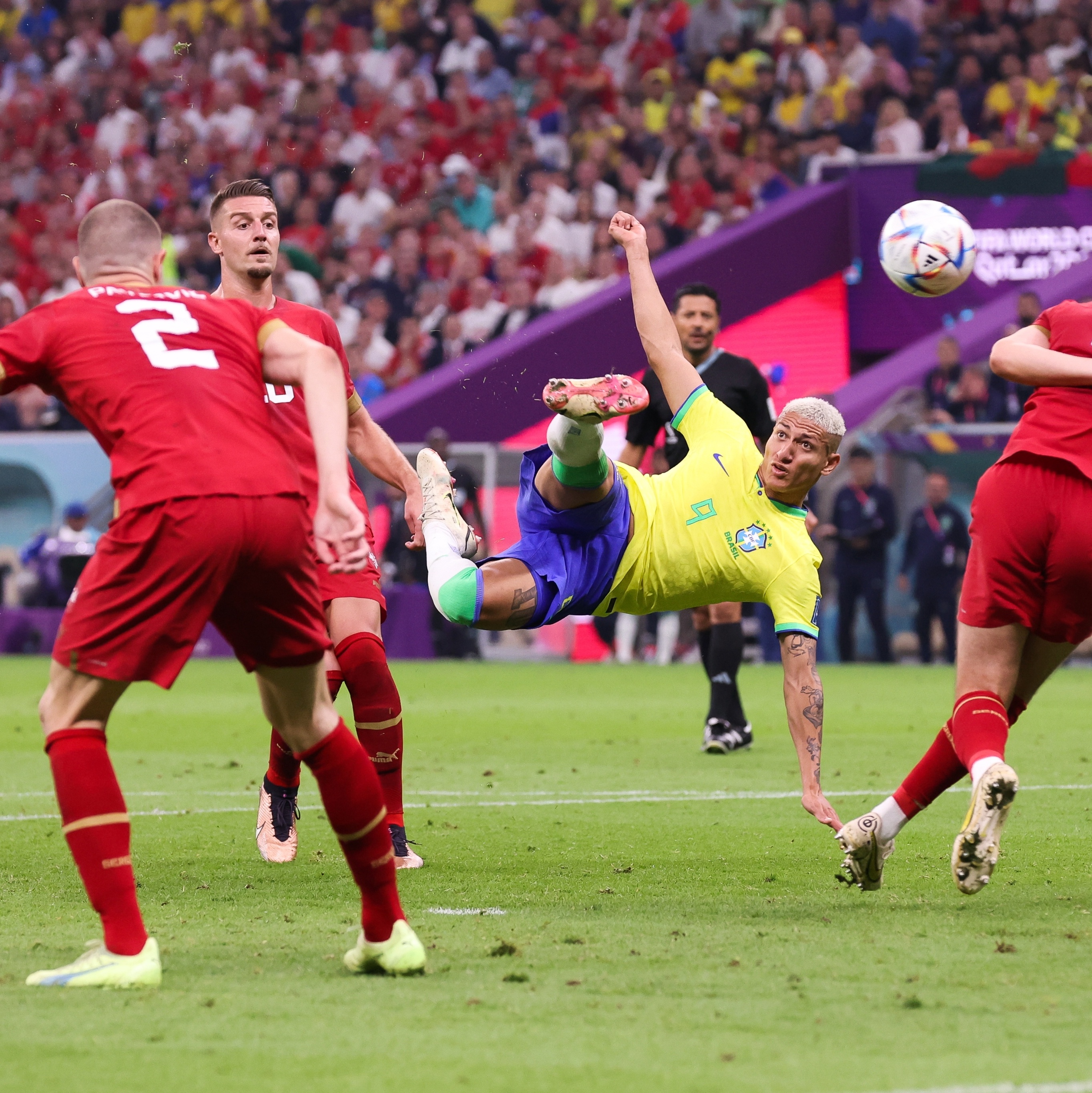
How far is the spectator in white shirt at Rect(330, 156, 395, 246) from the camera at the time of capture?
21.9 m

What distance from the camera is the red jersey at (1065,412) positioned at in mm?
5086

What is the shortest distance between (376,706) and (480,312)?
1460 centimetres

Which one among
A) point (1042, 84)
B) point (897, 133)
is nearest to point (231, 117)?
point (897, 133)

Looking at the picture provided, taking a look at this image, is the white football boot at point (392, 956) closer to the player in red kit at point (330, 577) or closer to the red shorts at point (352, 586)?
the player in red kit at point (330, 577)

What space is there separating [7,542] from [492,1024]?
17.2m

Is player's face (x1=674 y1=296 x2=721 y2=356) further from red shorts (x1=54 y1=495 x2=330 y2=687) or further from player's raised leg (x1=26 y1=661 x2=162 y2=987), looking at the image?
player's raised leg (x1=26 y1=661 x2=162 y2=987)

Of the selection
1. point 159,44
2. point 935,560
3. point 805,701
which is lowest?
point 935,560

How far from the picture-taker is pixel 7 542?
19703 mm

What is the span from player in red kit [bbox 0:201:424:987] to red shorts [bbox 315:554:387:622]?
1997 mm

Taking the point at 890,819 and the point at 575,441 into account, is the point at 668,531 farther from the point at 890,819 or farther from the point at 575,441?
the point at 890,819

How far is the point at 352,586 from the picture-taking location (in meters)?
6.42

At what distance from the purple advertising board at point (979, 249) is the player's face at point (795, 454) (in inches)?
534

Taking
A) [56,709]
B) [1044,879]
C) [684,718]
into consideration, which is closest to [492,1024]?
[56,709]

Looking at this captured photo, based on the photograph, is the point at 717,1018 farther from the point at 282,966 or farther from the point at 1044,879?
the point at 1044,879
